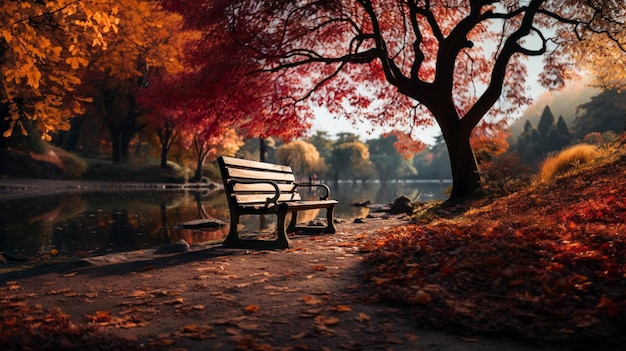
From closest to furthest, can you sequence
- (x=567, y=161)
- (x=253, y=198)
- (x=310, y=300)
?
(x=310, y=300), (x=253, y=198), (x=567, y=161)

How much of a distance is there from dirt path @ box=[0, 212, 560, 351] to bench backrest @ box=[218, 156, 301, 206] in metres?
0.97

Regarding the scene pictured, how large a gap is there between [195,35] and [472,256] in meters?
26.7

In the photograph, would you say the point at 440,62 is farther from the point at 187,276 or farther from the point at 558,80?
the point at 187,276

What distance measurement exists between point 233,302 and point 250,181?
114 inches

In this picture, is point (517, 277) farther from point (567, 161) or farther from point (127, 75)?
point (127, 75)

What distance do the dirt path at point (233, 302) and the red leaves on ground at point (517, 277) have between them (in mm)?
233

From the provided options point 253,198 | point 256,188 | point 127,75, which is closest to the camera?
point 253,198

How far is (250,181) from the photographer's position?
6.53 m

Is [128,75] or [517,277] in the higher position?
[128,75]

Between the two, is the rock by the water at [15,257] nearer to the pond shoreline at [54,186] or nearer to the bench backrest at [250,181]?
the bench backrest at [250,181]

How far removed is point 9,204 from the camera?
15.7m

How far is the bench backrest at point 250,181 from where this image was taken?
6414mm

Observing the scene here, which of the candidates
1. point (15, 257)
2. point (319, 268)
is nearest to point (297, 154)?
point (15, 257)

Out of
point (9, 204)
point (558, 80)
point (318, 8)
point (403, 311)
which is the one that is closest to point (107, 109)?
point (9, 204)
